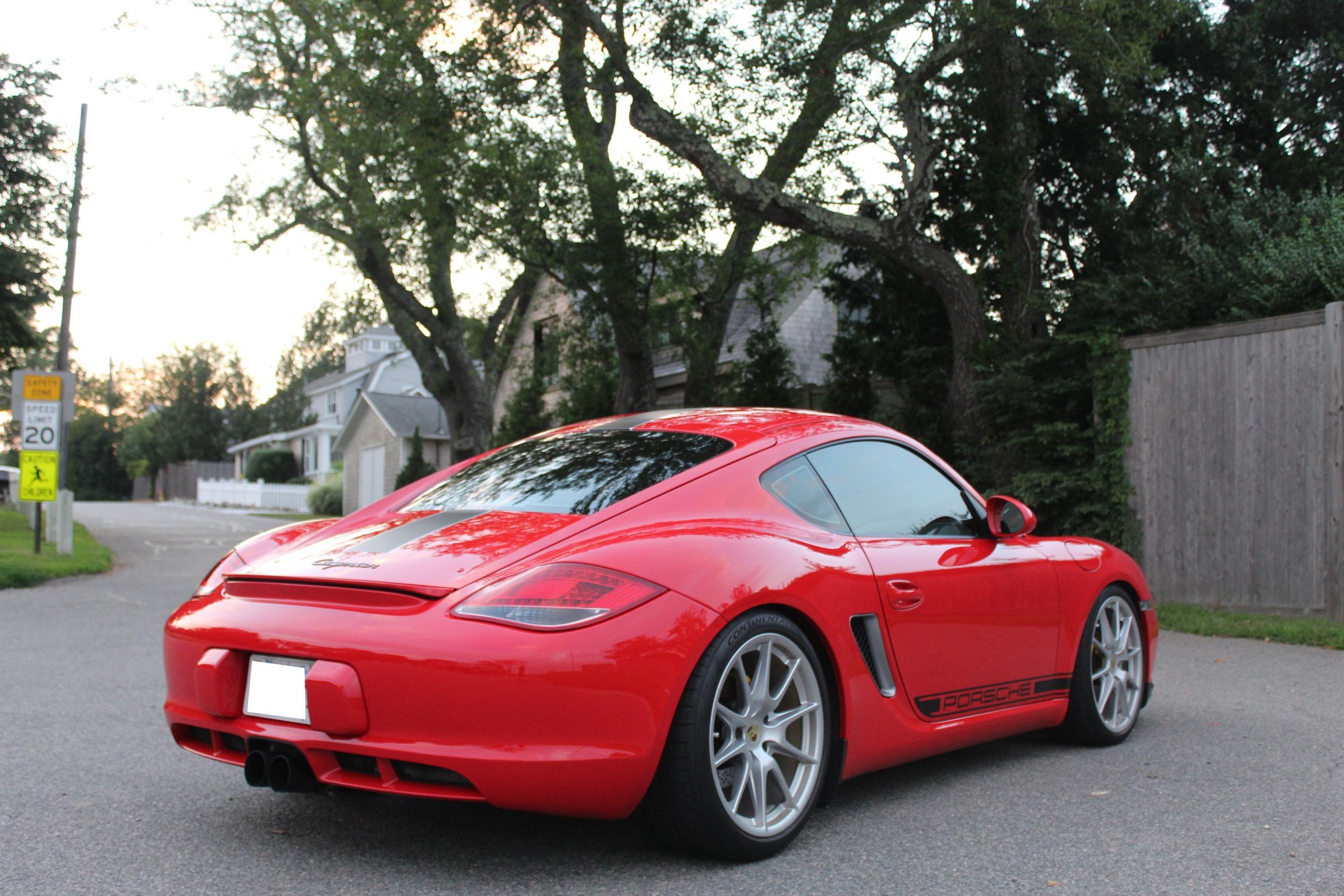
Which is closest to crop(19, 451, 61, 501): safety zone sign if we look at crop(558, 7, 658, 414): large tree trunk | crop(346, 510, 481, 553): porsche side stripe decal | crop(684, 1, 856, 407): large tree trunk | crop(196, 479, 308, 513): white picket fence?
crop(558, 7, 658, 414): large tree trunk

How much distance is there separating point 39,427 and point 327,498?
25.9 meters

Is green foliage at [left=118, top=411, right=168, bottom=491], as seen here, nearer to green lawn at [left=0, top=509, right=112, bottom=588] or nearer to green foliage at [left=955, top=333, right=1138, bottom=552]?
green lawn at [left=0, top=509, right=112, bottom=588]

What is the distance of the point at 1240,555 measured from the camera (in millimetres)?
9906

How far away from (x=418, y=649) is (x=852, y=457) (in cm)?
186

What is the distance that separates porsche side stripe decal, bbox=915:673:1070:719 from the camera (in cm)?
407

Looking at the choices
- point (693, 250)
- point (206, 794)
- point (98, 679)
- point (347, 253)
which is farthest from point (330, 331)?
point (206, 794)

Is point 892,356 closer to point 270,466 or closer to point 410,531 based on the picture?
point 410,531

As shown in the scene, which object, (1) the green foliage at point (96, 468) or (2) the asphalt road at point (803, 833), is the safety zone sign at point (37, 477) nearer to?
(2) the asphalt road at point (803, 833)

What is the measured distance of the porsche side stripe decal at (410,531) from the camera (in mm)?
3559

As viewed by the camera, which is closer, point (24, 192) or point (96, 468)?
point (24, 192)

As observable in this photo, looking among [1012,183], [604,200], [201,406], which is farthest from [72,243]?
[201,406]

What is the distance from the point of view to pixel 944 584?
4180 mm

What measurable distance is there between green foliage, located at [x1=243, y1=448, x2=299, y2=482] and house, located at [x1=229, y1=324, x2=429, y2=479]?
4.10 ft

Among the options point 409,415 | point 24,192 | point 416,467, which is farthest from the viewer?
point 409,415
